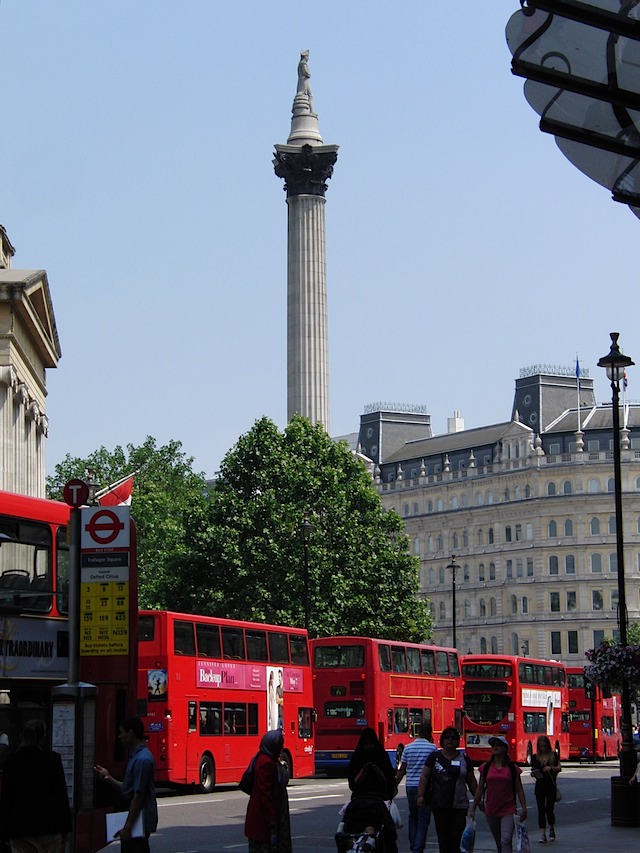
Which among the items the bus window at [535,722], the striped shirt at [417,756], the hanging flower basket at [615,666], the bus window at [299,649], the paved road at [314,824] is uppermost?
the bus window at [299,649]

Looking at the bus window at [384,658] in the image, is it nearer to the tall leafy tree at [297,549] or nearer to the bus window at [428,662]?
the bus window at [428,662]

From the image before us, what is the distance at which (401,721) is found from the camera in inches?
1731

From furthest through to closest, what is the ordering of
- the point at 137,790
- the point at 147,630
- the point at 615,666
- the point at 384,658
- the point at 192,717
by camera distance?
the point at 384,658 < the point at 192,717 < the point at 147,630 < the point at 615,666 < the point at 137,790

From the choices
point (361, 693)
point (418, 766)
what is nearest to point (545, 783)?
point (418, 766)

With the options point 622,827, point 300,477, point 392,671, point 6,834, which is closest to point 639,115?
point 6,834

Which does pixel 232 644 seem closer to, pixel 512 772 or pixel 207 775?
pixel 207 775

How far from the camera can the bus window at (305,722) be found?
4031 cm

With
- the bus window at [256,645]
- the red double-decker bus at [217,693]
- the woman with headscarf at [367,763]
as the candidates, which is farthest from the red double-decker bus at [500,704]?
the woman with headscarf at [367,763]

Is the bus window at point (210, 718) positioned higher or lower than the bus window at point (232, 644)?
lower

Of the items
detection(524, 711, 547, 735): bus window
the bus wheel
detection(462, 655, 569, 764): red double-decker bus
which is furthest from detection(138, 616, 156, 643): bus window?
detection(524, 711, 547, 735): bus window

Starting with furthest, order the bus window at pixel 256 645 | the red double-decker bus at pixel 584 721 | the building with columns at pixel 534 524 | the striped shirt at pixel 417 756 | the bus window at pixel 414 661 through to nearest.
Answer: the building with columns at pixel 534 524 → the red double-decker bus at pixel 584 721 → the bus window at pixel 414 661 → the bus window at pixel 256 645 → the striped shirt at pixel 417 756

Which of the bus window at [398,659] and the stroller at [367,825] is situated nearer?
the stroller at [367,825]

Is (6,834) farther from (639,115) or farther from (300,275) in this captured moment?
(300,275)

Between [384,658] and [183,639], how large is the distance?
431 inches
